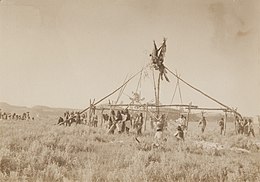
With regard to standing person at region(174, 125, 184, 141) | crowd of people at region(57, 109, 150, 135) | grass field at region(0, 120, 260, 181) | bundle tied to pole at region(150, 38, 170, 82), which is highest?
bundle tied to pole at region(150, 38, 170, 82)

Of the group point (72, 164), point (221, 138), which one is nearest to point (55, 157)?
point (72, 164)

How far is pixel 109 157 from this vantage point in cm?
245

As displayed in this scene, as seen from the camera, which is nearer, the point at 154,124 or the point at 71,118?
the point at 71,118

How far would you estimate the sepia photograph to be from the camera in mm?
2510

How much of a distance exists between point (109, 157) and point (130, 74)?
55 cm

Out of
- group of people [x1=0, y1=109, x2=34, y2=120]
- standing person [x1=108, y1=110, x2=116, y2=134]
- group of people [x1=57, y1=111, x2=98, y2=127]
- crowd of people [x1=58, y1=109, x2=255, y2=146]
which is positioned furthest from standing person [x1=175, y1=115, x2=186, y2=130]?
group of people [x1=0, y1=109, x2=34, y2=120]

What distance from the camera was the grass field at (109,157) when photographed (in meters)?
2.30

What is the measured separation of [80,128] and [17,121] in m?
0.41

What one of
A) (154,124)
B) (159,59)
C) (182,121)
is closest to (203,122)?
(182,121)

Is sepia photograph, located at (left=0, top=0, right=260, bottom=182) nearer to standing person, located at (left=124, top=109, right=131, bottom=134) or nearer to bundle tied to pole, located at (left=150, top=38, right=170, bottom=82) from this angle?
bundle tied to pole, located at (left=150, top=38, right=170, bottom=82)

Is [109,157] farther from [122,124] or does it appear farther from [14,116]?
[122,124]

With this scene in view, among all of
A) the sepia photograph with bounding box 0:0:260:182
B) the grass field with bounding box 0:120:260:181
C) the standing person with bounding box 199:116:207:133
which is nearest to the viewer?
the grass field with bounding box 0:120:260:181

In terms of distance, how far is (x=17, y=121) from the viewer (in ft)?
8.63

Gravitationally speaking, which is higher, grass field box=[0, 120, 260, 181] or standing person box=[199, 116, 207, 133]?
standing person box=[199, 116, 207, 133]
